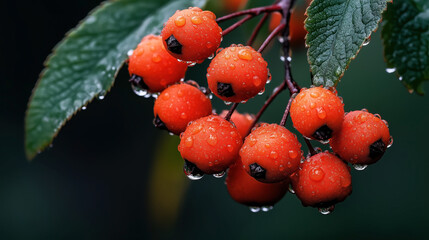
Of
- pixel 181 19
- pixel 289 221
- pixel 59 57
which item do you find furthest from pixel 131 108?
pixel 181 19

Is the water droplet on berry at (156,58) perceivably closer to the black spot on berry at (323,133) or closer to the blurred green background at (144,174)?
the black spot on berry at (323,133)

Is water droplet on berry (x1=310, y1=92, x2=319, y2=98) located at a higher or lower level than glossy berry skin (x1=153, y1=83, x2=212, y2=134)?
higher

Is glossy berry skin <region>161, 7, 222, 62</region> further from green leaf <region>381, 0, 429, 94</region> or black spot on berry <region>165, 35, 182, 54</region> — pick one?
green leaf <region>381, 0, 429, 94</region>

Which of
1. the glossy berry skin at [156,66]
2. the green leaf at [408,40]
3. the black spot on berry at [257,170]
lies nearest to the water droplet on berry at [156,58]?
the glossy berry skin at [156,66]

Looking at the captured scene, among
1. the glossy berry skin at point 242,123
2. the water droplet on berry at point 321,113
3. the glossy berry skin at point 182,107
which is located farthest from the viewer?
the glossy berry skin at point 242,123

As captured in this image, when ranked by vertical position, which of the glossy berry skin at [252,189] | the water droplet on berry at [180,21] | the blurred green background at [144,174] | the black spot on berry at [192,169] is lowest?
the blurred green background at [144,174]

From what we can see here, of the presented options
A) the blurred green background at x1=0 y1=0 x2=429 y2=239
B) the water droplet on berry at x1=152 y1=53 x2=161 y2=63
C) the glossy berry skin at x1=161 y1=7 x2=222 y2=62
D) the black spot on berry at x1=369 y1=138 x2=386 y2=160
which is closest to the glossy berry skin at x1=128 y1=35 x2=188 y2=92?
the water droplet on berry at x1=152 y1=53 x2=161 y2=63
